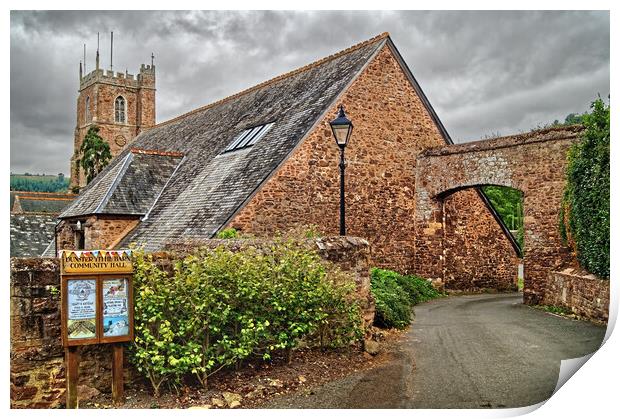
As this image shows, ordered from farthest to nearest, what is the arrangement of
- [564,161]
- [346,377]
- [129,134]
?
[129,134], [564,161], [346,377]

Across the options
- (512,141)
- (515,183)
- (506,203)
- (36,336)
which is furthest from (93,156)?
(36,336)

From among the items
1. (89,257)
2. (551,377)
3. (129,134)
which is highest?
(129,134)

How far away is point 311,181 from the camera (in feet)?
50.5

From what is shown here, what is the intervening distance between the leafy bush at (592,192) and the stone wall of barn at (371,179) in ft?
16.0

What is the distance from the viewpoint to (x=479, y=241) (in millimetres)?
19516

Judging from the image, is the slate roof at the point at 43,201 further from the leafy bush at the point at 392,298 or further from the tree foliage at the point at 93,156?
the tree foliage at the point at 93,156

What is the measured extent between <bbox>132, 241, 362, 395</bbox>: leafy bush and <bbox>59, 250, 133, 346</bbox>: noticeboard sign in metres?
0.27

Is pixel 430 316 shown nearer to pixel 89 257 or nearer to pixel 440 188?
pixel 440 188

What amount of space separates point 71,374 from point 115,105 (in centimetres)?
4743

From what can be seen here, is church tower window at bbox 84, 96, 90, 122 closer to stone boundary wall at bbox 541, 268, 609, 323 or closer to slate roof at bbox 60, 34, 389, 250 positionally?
slate roof at bbox 60, 34, 389, 250

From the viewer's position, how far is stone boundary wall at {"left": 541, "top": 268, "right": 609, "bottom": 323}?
37.4 feet

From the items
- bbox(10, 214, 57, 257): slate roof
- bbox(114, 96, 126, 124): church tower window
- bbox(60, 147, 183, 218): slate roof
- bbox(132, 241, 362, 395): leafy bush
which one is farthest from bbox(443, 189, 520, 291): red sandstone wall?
bbox(114, 96, 126, 124): church tower window
